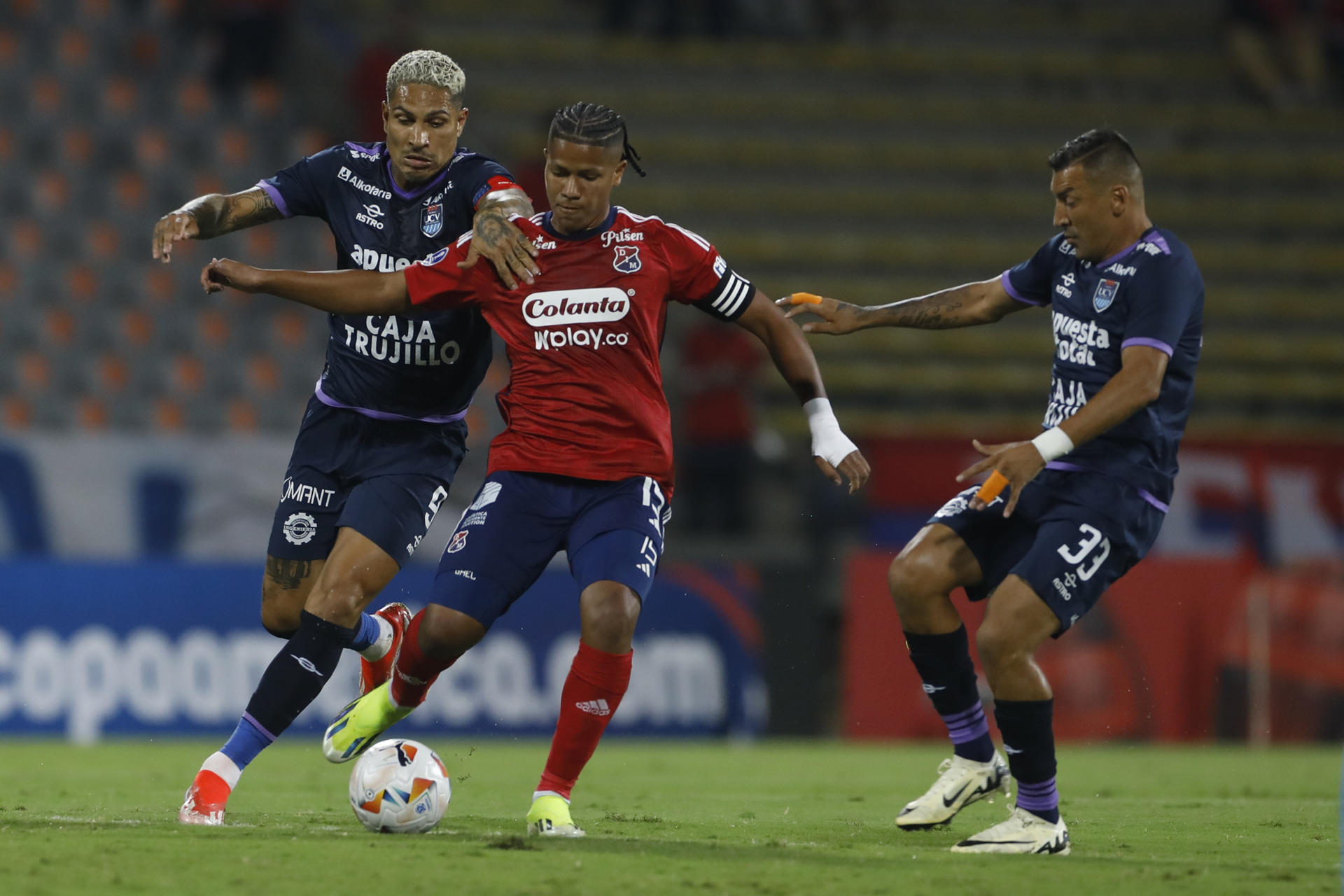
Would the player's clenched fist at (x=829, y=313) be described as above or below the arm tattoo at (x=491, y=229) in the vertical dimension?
below

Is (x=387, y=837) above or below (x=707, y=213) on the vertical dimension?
below

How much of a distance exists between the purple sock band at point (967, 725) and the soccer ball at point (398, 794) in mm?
1869

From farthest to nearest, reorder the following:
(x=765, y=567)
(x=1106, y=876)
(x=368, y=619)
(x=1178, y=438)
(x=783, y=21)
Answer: (x=783, y=21), (x=765, y=567), (x=368, y=619), (x=1178, y=438), (x=1106, y=876)

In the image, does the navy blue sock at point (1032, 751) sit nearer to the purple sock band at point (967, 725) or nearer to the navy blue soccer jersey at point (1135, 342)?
the purple sock band at point (967, 725)

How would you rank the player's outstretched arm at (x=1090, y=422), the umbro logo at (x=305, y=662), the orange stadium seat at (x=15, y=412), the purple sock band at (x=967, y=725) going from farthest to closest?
the orange stadium seat at (x=15, y=412) → the purple sock band at (x=967, y=725) → the umbro logo at (x=305, y=662) → the player's outstretched arm at (x=1090, y=422)

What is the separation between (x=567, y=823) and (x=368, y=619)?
1680 millimetres

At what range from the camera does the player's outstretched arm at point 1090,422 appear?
532cm

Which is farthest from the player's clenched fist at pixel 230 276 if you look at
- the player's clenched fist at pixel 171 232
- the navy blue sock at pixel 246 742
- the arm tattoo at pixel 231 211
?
the navy blue sock at pixel 246 742

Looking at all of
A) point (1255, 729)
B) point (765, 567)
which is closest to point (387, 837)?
point (765, 567)

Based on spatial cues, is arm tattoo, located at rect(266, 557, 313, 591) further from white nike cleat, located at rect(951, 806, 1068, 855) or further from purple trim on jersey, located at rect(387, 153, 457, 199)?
white nike cleat, located at rect(951, 806, 1068, 855)

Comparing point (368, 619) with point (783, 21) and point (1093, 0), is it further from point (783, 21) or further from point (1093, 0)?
point (1093, 0)

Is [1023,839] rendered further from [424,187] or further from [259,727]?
[424,187]

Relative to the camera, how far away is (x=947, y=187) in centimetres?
1808

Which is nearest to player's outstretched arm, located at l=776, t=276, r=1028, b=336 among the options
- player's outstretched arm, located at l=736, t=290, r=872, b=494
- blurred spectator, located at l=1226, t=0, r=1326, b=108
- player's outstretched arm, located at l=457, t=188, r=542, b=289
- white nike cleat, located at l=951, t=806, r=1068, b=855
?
player's outstretched arm, located at l=736, t=290, r=872, b=494
